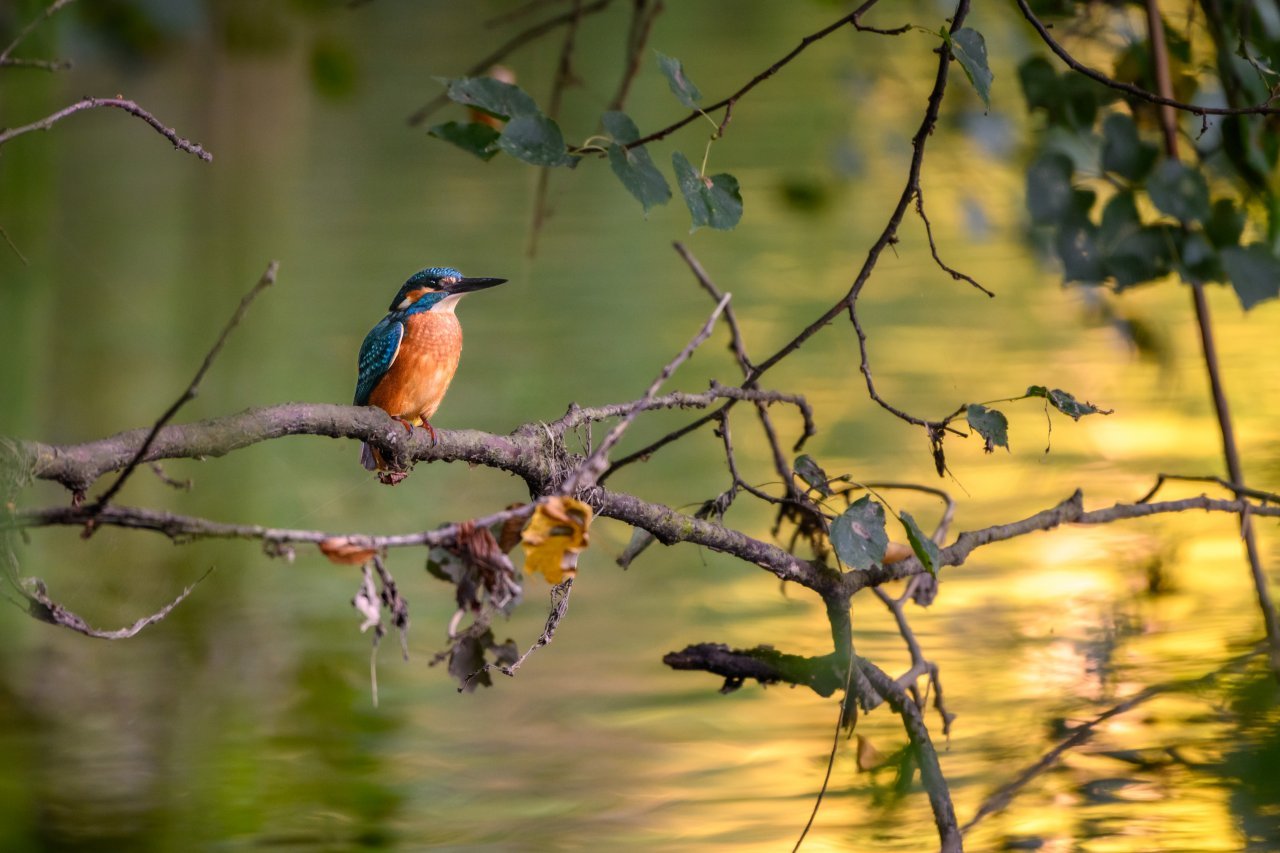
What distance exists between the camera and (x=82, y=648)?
1.81m

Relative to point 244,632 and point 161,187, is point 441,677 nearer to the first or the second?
point 244,632

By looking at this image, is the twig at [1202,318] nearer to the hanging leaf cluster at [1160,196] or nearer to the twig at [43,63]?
the hanging leaf cluster at [1160,196]

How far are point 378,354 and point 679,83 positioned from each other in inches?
11.2

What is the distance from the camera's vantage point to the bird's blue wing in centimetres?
94

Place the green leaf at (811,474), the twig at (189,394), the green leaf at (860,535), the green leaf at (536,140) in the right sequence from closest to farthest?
the twig at (189,394) < the green leaf at (536,140) < the green leaf at (860,535) < the green leaf at (811,474)

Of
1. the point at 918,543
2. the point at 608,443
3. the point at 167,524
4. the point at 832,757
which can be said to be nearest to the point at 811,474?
the point at 918,543

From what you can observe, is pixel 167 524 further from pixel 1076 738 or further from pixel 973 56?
pixel 1076 738

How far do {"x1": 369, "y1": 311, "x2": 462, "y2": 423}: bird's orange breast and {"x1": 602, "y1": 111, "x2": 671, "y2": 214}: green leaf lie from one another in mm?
197

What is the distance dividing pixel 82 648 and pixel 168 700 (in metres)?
0.23

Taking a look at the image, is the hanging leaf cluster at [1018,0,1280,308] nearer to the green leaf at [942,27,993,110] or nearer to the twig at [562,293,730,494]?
the green leaf at [942,27,993,110]

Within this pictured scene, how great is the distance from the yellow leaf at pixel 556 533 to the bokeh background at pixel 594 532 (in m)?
0.34

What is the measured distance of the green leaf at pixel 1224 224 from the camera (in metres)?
1.21

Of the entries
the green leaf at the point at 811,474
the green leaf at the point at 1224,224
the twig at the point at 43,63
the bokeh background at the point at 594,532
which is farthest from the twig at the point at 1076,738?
the twig at the point at 43,63

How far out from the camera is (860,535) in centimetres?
89
